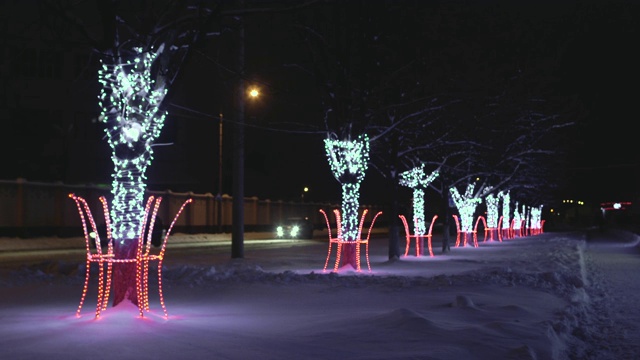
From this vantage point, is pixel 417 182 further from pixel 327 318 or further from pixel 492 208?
pixel 492 208

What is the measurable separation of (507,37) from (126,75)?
75.9 ft

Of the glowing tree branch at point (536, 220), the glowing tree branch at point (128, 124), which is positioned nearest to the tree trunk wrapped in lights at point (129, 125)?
the glowing tree branch at point (128, 124)

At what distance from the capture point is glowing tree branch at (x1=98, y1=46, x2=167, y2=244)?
468 inches

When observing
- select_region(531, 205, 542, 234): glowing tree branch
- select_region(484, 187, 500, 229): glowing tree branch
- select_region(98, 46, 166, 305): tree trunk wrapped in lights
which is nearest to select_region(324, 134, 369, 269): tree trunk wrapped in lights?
select_region(98, 46, 166, 305): tree trunk wrapped in lights

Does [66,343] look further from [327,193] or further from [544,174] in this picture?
[327,193]

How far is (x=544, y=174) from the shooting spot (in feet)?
185

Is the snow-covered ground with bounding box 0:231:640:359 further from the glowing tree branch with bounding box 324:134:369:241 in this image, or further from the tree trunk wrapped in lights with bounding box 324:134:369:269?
the glowing tree branch with bounding box 324:134:369:241

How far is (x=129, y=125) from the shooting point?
11945mm

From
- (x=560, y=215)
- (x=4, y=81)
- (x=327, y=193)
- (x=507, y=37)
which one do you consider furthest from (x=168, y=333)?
(x=560, y=215)

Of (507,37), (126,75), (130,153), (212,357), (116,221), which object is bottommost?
(212,357)

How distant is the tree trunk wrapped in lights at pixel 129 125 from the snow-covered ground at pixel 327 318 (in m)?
1.39

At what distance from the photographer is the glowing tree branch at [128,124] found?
11891 mm

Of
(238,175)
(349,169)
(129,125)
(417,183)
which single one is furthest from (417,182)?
(129,125)

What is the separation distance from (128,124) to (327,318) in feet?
12.9
